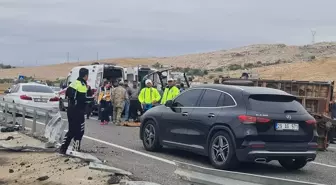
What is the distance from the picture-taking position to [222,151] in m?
11.0

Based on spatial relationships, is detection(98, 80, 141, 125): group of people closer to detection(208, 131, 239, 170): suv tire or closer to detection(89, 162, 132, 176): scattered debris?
detection(208, 131, 239, 170): suv tire

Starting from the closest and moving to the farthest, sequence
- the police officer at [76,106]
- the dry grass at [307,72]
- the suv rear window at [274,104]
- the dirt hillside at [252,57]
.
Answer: the suv rear window at [274,104] < the police officer at [76,106] < the dry grass at [307,72] < the dirt hillside at [252,57]

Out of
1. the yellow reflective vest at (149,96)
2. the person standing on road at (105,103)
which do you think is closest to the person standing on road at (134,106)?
Answer: the person standing on road at (105,103)

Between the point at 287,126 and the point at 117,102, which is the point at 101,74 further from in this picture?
the point at 287,126

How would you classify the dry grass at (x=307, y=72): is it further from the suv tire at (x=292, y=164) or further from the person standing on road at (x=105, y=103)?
the suv tire at (x=292, y=164)

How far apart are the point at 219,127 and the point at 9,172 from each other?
4041 mm

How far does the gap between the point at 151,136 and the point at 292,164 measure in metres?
3.35

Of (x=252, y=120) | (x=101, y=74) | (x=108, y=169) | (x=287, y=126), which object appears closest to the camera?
(x=108, y=169)

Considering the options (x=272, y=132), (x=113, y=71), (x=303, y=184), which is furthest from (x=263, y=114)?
(x=113, y=71)

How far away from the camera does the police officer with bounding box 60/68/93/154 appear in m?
12.3

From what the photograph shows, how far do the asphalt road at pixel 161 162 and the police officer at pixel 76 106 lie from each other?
2.30 ft

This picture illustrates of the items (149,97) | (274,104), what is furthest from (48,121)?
(274,104)

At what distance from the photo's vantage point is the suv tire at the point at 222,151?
424 inches

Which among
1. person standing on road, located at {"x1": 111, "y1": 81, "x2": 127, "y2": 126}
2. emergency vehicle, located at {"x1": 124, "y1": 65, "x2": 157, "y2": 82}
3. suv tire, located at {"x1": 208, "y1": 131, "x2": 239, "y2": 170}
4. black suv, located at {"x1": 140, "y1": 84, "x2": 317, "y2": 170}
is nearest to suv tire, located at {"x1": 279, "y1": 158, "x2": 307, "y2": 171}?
black suv, located at {"x1": 140, "y1": 84, "x2": 317, "y2": 170}
